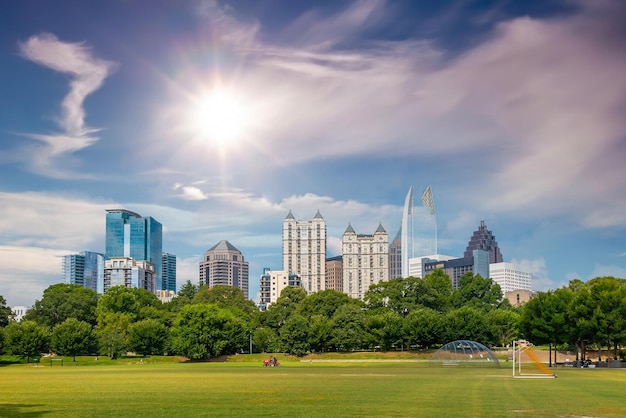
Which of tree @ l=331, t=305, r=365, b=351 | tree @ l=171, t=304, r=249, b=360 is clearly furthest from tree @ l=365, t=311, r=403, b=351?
tree @ l=171, t=304, r=249, b=360

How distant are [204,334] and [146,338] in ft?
53.2

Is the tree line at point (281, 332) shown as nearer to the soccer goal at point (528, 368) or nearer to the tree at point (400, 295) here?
the tree at point (400, 295)

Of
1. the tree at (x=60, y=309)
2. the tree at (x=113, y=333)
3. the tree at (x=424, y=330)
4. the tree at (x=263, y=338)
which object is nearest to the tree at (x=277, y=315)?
the tree at (x=263, y=338)

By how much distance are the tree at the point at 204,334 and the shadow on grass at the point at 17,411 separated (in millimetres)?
93721

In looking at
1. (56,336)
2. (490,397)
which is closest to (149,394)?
(490,397)

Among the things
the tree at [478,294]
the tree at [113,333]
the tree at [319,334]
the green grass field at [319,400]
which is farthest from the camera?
the tree at [478,294]

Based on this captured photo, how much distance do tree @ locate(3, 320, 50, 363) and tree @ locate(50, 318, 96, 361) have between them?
87.8 inches

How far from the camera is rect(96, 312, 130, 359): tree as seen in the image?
13800 cm

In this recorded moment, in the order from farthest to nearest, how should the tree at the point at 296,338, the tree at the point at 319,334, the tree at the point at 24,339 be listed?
the tree at the point at 319,334
the tree at the point at 296,338
the tree at the point at 24,339

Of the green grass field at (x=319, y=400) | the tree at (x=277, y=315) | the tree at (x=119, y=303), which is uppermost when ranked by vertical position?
the tree at (x=119, y=303)

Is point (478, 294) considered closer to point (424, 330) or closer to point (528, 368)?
point (424, 330)

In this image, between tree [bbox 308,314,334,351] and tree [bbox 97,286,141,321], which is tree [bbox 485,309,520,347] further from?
tree [bbox 97,286,141,321]

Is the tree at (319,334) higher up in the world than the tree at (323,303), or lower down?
lower down

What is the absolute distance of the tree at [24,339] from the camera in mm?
131113
